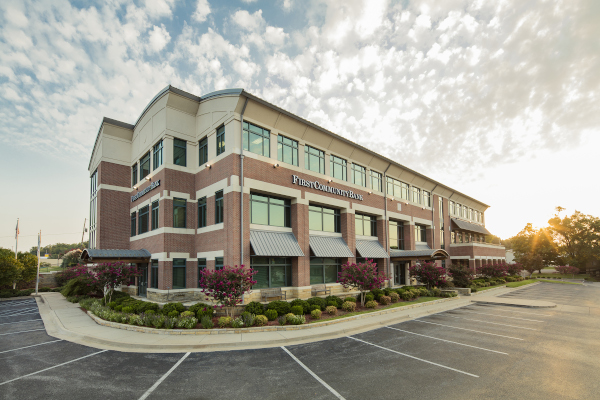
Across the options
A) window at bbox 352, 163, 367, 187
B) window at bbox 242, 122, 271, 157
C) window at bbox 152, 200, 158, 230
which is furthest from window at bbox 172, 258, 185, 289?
window at bbox 352, 163, 367, 187

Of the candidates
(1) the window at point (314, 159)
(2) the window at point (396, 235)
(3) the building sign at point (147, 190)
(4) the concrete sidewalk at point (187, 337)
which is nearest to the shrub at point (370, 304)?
(4) the concrete sidewalk at point (187, 337)

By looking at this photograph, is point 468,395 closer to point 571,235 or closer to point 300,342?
point 300,342

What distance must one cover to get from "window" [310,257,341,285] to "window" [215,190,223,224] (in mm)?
8216

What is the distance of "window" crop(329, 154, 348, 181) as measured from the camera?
28434 millimetres

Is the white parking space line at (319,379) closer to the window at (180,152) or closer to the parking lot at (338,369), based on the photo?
the parking lot at (338,369)

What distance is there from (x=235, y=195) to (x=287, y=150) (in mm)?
6302

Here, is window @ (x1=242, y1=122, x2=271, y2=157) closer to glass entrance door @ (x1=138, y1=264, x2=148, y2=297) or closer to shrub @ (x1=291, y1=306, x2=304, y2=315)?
shrub @ (x1=291, y1=306, x2=304, y2=315)

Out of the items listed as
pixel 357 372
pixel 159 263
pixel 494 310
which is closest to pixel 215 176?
pixel 159 263

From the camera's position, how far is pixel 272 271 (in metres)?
22.7

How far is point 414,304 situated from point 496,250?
4044 cm

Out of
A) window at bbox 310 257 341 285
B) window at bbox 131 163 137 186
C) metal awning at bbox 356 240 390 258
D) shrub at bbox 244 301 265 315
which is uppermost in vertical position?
window at bbox 131 163 137 186

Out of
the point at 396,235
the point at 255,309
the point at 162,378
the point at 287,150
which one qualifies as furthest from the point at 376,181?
the point at 162,378

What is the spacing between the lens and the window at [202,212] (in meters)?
23.7

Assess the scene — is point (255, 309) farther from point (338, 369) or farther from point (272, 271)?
point (338, 369)
